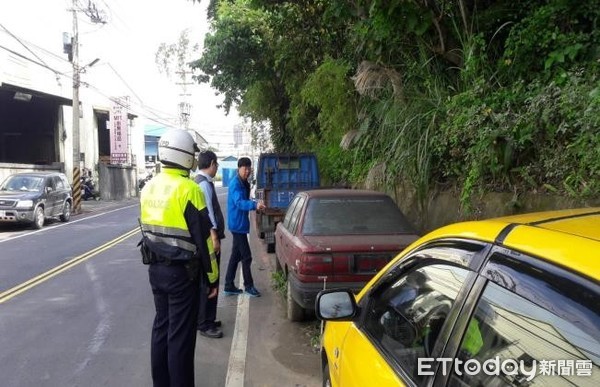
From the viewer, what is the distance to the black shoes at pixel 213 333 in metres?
5.56

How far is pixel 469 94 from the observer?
6.73 meters

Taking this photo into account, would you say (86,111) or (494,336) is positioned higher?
(86,111)

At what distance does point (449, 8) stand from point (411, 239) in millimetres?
3916

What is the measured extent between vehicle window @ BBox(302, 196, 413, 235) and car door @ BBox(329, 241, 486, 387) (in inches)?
124

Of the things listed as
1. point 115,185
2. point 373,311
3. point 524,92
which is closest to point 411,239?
point 524,92

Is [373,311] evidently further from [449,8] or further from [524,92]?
[449,8]

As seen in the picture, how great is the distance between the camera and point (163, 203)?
3.78 m

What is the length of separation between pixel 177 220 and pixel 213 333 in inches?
88.2

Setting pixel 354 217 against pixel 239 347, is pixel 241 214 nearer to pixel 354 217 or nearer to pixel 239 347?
pixel 354 217

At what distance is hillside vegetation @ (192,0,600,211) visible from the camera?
212 inches

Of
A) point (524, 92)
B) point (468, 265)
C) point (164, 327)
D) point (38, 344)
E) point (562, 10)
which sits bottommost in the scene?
point (38, 344)

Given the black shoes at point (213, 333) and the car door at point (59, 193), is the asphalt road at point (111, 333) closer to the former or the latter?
the black shoes at point (213, 333)

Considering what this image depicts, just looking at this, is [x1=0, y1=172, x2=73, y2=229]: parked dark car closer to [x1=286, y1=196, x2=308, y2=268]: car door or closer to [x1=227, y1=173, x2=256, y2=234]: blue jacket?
[x1=227, y1=173, x2=256, y2=234]: blue jacket

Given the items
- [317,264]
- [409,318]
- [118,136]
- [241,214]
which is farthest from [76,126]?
[409,318]
